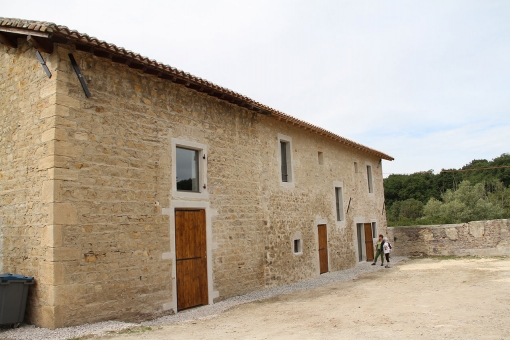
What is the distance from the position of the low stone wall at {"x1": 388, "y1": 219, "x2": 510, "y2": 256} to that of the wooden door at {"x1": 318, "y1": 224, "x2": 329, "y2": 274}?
7.72 m

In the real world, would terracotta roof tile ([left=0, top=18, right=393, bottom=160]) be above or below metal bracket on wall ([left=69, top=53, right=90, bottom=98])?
above

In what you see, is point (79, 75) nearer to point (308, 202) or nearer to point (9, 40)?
point (9, 40)

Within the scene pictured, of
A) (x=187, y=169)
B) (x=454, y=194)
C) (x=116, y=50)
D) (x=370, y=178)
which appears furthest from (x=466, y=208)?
(x=116, y=50)

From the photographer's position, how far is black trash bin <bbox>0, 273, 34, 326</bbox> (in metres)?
6.04

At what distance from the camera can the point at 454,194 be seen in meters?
40.2

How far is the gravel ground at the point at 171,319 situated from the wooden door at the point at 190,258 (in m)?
0.26

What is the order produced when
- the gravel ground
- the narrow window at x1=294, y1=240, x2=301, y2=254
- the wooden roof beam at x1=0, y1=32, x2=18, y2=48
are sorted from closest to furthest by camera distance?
1. the gravel ground
2. the wooden roof beam at x1=0, y1=32, x2=18, y2=48
3. the narrow window at x1=294, y1=240, x2=301, y2=254

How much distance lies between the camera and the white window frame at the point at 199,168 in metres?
8.20

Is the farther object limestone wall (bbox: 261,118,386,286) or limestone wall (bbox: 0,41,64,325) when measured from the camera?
limestone wall (bbox: 261,118,386,286)

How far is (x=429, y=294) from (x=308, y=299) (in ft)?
9.06

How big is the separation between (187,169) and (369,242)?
11917 millimetres

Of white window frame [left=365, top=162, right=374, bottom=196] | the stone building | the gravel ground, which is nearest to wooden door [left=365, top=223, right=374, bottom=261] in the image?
white window frame [left=365, top=162, right=374, bottom=196]

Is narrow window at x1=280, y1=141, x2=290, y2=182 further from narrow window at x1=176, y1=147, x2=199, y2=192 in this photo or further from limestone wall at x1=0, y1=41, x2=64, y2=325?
limestone wall at x1=0, y1=41, x2=64, y2=325

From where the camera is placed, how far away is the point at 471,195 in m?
38.8
